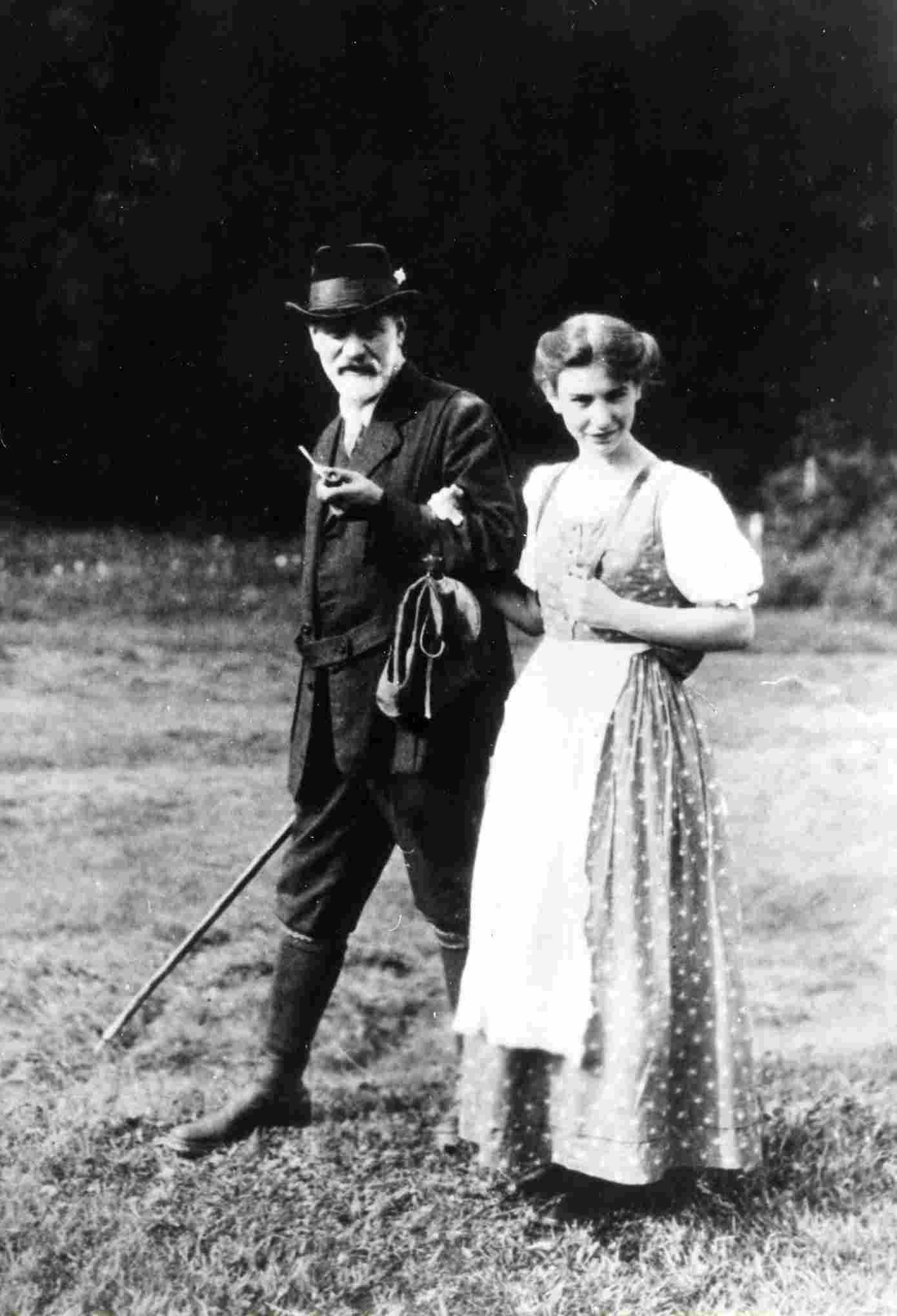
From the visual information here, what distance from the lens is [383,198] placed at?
4.39 metres

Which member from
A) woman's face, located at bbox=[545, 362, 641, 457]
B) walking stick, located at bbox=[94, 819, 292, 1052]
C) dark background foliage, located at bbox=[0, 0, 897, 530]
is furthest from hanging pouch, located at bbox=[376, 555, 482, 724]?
dark background foliage, located at bbox=[0, 0, 897, 530]

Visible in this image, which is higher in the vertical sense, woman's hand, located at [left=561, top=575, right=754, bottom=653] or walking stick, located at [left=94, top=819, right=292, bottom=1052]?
woman's hand, located at [left=561, top=575, right=754, bottom=653]

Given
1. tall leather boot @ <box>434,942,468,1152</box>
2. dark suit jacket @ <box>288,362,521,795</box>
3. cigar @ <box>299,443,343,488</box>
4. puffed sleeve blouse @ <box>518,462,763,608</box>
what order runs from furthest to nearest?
1. tall leather boot @ <box>434,942,468,1152</box>
2. dark suit jacket @ <box>288,362,521,795</box>
3. cigar @ <box>299,443,343,488</box>
4. puffed sleeve blouse @ <box>518,462,763,608</box>

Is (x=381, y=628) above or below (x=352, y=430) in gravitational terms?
below

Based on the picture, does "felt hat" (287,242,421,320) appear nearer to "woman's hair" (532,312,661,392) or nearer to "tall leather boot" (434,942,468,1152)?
"woman's hair" (532,312,661,392)

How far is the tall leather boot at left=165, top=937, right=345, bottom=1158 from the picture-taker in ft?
11.4

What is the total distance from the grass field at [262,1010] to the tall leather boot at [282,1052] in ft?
0.24

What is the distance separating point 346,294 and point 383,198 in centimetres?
132

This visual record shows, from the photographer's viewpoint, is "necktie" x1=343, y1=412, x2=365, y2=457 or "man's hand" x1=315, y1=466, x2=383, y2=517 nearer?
"man's hand" x1=315, y1=466, x2=383, y2=517

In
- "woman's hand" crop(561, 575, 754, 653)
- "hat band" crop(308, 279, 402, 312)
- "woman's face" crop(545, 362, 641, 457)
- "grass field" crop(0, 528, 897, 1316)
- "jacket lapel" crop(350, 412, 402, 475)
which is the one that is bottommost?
"grass field" crop(0, 528, 897, 1316)

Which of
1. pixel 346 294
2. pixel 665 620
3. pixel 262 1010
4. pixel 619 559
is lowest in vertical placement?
pixel 262 1010

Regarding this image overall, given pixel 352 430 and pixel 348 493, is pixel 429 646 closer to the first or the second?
pixel 348 493

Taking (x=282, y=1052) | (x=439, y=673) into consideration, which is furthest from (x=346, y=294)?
(x=282, y=1052)

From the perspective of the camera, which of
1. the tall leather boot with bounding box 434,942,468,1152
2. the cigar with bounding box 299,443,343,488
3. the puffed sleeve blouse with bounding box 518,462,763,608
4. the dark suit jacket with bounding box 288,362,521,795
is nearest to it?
the puffed sleeve blouse with bounding box 518,462,763,608
